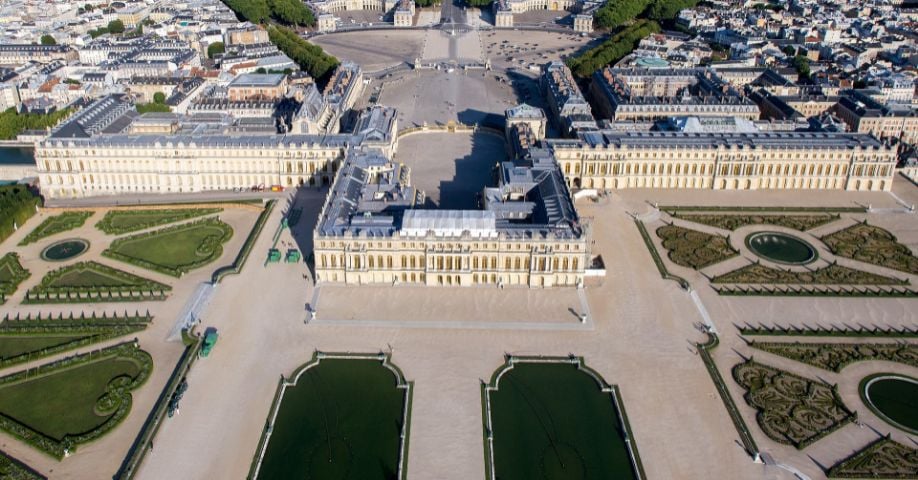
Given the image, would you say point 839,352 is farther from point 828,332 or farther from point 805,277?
point 805,277

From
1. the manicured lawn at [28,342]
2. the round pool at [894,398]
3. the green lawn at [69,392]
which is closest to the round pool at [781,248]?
the round pool at [894,398]

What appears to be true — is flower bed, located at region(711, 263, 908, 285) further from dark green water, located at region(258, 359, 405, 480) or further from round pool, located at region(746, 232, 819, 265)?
dark green water, located at region(258, 359, 405, 480)

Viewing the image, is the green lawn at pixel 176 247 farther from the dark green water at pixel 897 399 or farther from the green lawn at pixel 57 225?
the dark green water at pixel 897 399

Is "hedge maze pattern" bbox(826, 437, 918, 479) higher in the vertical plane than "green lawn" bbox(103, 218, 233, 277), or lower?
lower

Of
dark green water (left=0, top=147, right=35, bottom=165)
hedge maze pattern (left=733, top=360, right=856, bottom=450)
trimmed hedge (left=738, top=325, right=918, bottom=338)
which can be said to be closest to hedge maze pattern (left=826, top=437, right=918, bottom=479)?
hedge maze pattern (left=733, top=360, right=856, bottom=450)

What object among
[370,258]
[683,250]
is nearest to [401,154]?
[370,258]

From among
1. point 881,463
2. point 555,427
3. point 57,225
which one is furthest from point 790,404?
point 57,225
